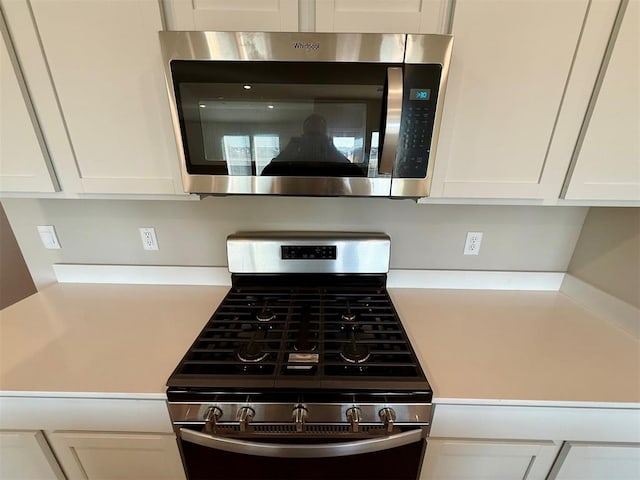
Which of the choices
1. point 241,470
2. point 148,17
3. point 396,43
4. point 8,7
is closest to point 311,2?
point 396,43

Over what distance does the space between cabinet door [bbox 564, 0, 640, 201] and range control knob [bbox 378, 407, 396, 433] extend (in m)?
0.90

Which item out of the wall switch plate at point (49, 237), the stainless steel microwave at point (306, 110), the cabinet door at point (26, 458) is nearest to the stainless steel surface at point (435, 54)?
the stainless steel microwave at point (306, 110)

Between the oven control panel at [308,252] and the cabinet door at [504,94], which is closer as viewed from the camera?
the cabinet door at [504,94]

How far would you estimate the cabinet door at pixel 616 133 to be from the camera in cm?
81

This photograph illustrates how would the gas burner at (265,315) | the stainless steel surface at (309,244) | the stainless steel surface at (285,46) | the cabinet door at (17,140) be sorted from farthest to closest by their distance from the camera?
the stainless steel surface at (309,244), the gas burner at (265,315), the cabinet door at (17,140), the stainless steel surface at (285,46)

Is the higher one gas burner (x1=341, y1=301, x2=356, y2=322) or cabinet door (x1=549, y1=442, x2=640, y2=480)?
gas burner (x1=341, y1=301, x2=356, y2=322)

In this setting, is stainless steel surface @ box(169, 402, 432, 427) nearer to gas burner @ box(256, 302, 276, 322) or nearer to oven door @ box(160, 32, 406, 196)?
gas burner @ box(256, 302, 276, 322)

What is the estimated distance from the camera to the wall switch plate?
1.33 meters

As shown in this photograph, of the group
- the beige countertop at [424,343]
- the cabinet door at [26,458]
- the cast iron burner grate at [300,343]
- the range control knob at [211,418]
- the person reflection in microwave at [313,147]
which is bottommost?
the cabinet door at [26,458]

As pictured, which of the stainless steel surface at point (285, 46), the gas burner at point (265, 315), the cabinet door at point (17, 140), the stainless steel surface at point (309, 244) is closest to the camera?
the stainless steel surface at point (285, 46)

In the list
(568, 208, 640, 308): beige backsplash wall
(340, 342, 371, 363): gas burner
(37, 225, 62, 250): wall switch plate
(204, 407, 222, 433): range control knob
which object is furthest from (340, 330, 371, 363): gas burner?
(37, 225, 62, 250): wall switch plate

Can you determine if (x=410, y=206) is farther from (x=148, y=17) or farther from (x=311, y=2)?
(x=148, y=17)

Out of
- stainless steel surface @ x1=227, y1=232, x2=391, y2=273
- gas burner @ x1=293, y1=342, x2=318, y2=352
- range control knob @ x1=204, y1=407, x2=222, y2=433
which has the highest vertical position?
stainless steel surface @ x1=227, y1=232, x2=391, y2=273

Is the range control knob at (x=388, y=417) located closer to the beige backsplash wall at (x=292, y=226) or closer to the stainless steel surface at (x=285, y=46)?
the beige backsplash wall at (x=292, y=226)
